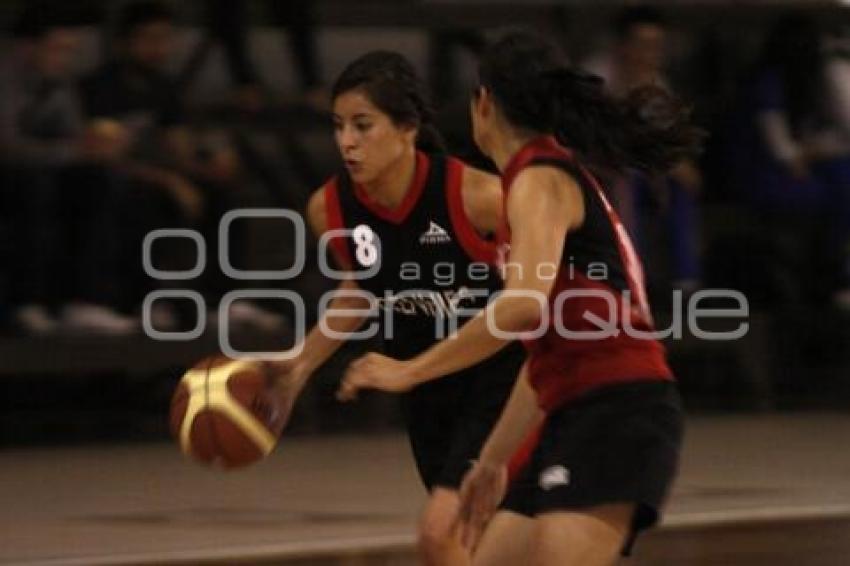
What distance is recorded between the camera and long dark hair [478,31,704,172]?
6.44m

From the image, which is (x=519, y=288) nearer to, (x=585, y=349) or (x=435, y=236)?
(x=585, y=349)

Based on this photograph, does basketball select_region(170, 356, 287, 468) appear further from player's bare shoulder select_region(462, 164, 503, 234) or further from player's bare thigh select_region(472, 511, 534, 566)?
player's bare thigh select_region(472, 511, 534, 566)

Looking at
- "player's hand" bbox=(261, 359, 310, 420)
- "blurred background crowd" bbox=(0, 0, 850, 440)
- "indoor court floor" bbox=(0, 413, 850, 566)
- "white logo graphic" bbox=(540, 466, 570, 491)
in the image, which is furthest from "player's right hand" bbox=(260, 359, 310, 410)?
"blurred background crowd" bbox=(0, 0, 850, 440)

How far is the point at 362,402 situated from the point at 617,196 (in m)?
1.75

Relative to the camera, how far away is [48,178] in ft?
38.2

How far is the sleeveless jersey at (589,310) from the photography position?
6398mm

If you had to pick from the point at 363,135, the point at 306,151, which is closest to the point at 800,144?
the point at 306,151

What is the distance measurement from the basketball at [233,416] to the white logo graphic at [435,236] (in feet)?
2.21

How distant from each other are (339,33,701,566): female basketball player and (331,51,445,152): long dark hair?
0.90 metres

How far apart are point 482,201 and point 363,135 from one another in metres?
0.43

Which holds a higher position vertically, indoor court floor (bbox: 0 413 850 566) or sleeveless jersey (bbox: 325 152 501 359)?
sleeveless jersey (bbox: 325 152 501 359)

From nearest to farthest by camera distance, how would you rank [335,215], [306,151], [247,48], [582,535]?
[582,535] → [335,215] → [247,48] → [306,151]

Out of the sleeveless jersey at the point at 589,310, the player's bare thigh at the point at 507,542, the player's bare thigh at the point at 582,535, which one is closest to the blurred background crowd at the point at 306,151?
the sleeveless jersey at the point at 589,310

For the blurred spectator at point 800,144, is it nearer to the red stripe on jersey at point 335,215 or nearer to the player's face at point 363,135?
the red stripe on jersey at point 335,215
